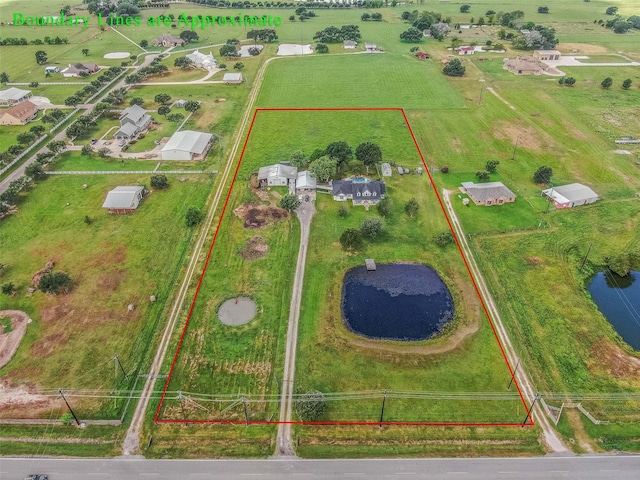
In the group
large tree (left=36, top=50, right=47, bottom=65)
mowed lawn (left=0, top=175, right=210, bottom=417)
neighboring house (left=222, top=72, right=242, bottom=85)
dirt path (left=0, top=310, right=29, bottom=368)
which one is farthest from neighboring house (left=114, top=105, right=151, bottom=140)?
large tree (left=36, top=50, right=47, bottom=65)

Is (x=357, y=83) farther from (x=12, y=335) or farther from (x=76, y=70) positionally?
(x=12, y=335)

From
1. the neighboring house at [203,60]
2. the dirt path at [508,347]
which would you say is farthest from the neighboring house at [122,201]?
the neighboring house at [203,60]

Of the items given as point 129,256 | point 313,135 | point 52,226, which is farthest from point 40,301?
point 313,135

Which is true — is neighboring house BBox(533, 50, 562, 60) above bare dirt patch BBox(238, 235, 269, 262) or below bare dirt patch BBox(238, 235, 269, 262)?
above

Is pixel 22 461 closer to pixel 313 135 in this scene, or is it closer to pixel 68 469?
pixel 68 469

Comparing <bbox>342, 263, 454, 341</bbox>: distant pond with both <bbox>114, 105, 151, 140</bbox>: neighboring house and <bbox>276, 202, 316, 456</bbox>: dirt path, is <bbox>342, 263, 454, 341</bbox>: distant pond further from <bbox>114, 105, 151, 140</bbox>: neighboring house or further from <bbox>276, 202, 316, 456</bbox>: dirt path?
<bbox>114, 105, 151, 140</bbox>: neighboring house
